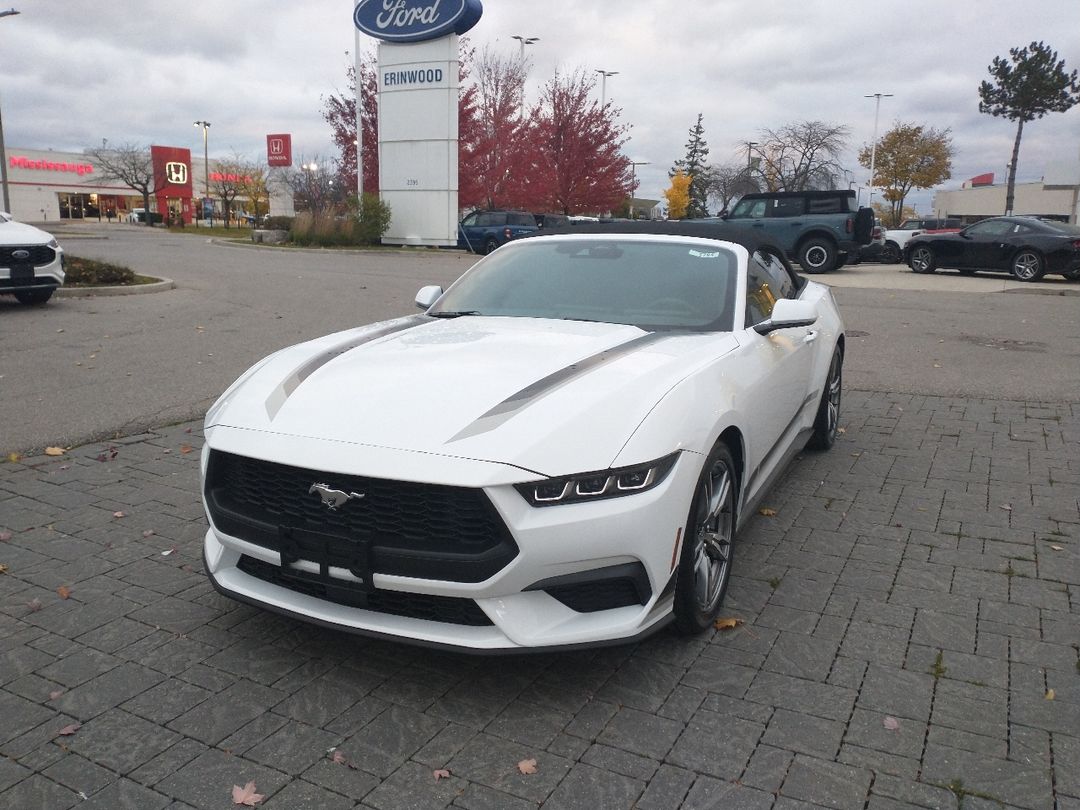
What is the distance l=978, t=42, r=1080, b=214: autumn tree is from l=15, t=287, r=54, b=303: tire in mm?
51294

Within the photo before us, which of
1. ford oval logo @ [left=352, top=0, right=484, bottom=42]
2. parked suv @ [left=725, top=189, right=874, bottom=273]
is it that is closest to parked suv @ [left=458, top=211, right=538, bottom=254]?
ford oval logo @ [left=352, top=0, right=484, bottom=42]

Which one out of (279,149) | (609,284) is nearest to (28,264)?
(609,284)

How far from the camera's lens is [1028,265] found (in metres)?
20.9

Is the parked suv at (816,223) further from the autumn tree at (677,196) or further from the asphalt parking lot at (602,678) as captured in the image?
the autumn tree at (677,196)

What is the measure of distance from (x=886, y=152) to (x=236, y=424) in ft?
228

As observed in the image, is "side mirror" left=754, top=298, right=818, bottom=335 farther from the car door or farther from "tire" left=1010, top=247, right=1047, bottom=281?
"tire" left=1010, top=247, right=1047, bottom=281

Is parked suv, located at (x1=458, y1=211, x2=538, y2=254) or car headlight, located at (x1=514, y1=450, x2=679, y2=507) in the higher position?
parked suv, located at (x1=458, y1=211, x2=538, y2=254)

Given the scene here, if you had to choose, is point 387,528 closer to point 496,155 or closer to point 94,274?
point 94,274

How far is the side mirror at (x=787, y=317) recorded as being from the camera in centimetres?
417

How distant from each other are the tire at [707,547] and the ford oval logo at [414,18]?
93.6 ft

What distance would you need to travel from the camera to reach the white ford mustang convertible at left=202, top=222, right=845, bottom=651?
2.80m

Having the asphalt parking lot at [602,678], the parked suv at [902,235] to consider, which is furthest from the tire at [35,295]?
the parked suv at [902,235]

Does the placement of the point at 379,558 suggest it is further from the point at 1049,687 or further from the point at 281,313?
the point at 281,313

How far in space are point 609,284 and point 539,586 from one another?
211 cm
